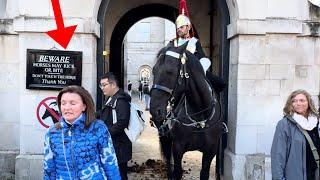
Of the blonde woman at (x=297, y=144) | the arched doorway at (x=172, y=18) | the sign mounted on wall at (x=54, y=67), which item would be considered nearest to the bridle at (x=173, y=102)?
the blonde woman at (x=297, y=144)

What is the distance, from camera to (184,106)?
5.21 metres

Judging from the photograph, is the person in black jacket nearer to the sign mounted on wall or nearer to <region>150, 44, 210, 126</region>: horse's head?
<region>150, 44, 210, 126</region>: horse's head

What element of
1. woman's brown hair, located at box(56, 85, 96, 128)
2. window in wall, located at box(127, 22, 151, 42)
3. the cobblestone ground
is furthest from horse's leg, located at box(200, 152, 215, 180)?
window in wall, located at box(127, 22, 151, 42)

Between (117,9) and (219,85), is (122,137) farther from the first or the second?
(117,9)

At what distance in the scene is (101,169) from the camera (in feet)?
10.6

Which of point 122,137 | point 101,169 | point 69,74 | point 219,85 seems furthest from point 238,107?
point 101,169

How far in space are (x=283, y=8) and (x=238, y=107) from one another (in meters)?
1.60

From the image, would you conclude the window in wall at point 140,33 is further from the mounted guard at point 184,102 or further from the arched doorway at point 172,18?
the mounted guard at point 184,102

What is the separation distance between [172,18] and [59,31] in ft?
21.1

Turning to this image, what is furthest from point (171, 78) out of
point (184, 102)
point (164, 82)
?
point (184, 102)

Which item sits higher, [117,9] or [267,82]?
[117,9]

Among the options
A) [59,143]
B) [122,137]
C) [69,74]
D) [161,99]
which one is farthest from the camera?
[69,74]

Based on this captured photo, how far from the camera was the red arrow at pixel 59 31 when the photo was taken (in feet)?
20.2

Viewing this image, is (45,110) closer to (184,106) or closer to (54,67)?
(54,67)
